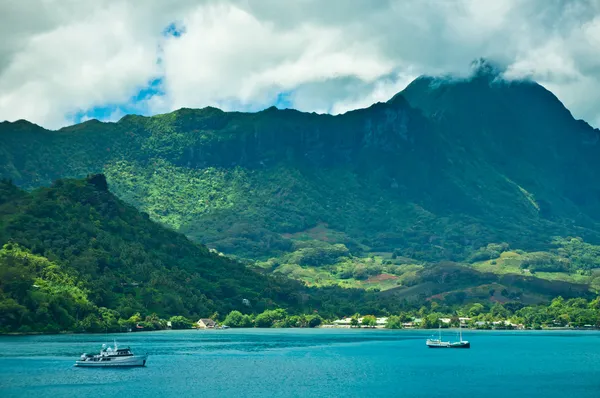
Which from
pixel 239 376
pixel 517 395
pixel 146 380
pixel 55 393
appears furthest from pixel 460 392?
pixel 55 393

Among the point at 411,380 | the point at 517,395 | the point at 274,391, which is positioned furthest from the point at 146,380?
the point at 517,395

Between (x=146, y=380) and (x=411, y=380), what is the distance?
55.7 meters

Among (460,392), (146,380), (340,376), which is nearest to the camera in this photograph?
(460,392)

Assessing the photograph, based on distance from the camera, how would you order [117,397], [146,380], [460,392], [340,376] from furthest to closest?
[340,376], [146,380], [460,392], [117,397]

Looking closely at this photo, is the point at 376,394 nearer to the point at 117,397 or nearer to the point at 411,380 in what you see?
the point at 411,380

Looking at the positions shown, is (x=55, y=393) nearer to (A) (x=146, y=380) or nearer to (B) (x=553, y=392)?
(A) (x=146, y=380)

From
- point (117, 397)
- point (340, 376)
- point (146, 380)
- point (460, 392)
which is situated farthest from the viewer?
point (340, 376)

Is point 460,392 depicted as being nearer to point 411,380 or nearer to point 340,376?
point 411,380

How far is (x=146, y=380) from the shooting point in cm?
18175

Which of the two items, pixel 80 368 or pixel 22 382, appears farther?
pixel 80 368

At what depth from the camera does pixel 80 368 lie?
653 ft

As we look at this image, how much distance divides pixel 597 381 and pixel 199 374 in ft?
276

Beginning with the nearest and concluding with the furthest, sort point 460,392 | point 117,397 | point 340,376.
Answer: point 117,397 < point 460,392 < point 340,376

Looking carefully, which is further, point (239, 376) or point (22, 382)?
point (239, 376)
